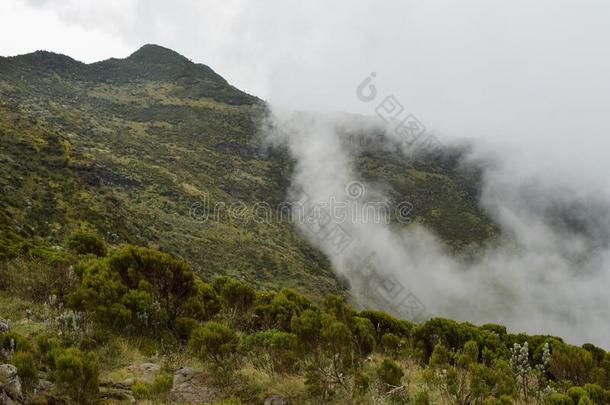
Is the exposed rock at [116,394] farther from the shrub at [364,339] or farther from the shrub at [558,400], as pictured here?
the shrub at [558,400]

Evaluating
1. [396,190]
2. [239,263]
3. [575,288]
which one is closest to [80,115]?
[239,263]

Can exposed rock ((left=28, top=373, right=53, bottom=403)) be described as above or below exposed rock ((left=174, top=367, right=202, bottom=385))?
below

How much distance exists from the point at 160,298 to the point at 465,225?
123 metres

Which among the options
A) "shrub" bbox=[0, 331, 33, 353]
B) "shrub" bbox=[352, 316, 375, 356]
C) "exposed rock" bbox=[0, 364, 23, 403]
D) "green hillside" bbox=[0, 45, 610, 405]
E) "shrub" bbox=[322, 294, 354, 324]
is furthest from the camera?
"shrub" bbox=[322, 294, 354, 324]

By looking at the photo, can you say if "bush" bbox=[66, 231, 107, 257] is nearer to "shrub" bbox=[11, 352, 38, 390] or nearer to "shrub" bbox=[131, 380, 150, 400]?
"shrub" bbox=[11, 352, 38, 390]

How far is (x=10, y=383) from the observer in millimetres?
5289

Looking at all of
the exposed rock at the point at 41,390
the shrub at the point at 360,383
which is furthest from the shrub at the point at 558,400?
the exposed rock at the point at 41,390

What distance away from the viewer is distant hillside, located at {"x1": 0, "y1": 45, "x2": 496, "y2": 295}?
4306cm

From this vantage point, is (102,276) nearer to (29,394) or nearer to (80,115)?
(29,394)

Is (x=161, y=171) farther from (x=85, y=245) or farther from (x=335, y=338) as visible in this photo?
(x=335, y=338)

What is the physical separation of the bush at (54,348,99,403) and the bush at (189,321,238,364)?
1.97 m

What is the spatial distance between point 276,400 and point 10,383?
378 centimetres

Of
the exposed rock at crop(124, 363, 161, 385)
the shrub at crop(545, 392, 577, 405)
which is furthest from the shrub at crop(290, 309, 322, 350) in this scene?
the shrub at crop(545, 392, 577, 405)

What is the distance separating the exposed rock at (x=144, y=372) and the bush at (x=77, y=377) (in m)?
1.11
